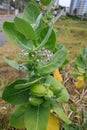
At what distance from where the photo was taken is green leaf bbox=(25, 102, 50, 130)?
19.0 inches

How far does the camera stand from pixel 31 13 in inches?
20.3

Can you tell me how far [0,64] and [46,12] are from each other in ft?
7.75

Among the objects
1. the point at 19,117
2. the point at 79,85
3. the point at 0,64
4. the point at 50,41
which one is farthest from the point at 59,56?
the point at 0,64

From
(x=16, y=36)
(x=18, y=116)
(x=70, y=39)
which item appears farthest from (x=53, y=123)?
(x=70, y=39)

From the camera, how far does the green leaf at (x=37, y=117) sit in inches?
19.0

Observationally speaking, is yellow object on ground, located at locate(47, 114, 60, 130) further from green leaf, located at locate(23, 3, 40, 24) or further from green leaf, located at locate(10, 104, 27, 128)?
green leaf, located at locate(23, 3, 40, 24)

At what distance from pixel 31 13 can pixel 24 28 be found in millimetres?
93

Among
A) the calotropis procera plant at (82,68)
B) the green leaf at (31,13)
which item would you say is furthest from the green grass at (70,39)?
the green leaf at (31,13)

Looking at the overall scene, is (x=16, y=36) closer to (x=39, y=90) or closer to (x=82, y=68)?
(x=39, y=90)

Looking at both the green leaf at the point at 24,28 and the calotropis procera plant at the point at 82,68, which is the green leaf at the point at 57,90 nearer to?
the green leaf at the point at 24,28

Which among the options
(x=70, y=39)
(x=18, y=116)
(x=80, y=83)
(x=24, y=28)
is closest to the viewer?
(x=24, y=28)

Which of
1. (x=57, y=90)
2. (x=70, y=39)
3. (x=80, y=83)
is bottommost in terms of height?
(x=70, y=39)

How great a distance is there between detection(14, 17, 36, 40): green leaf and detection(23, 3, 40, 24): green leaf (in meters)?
0.06

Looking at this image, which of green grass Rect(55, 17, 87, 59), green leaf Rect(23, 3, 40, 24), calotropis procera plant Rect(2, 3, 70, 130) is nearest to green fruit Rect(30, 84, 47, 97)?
calotropis procera plant Rect(2, 3, 70, 130)
